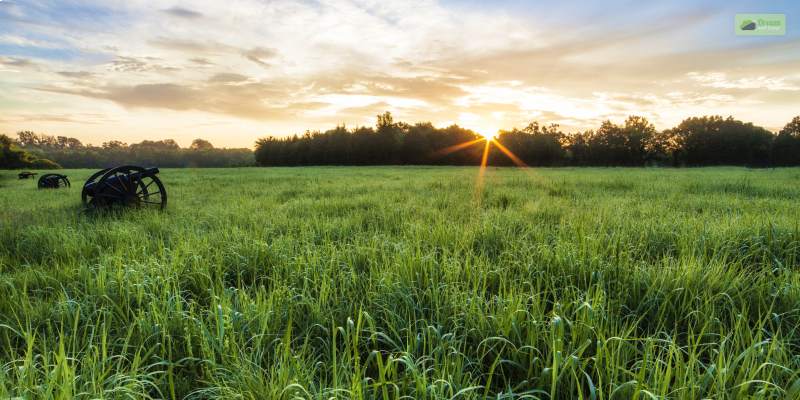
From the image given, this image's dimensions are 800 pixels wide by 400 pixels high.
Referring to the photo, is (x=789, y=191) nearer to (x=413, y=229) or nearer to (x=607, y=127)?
(x=413, y=229)

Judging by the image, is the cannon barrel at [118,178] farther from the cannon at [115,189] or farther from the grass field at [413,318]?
the grass field at [413,318]

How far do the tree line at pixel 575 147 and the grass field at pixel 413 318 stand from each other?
62.4 meters

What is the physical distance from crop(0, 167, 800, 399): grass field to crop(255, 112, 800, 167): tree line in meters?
62.4

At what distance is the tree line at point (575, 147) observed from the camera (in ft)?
210

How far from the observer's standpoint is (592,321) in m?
1.88

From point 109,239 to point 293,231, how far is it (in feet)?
7.28

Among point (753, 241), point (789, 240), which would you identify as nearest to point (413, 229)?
point (753, 241)

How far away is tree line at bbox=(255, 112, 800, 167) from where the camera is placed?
64062 mm

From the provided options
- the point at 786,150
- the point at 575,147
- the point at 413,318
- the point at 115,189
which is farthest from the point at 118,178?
the point at 786,150

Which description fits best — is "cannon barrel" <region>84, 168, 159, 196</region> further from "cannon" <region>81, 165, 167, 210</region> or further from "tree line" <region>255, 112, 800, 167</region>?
"tree line" <region>255, 112, 800, 167</region>

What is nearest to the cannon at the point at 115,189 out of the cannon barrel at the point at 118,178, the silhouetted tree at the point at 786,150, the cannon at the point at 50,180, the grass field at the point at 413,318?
the cannon barrel at the point at 118,178

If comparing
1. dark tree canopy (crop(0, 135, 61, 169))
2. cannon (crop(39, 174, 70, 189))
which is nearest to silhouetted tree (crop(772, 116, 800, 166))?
cannon (crop(39, 174, 70, 189))

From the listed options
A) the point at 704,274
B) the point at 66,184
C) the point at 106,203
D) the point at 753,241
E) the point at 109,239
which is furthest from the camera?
the point at 66,184

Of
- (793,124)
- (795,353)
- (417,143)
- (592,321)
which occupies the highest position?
(793,124)
